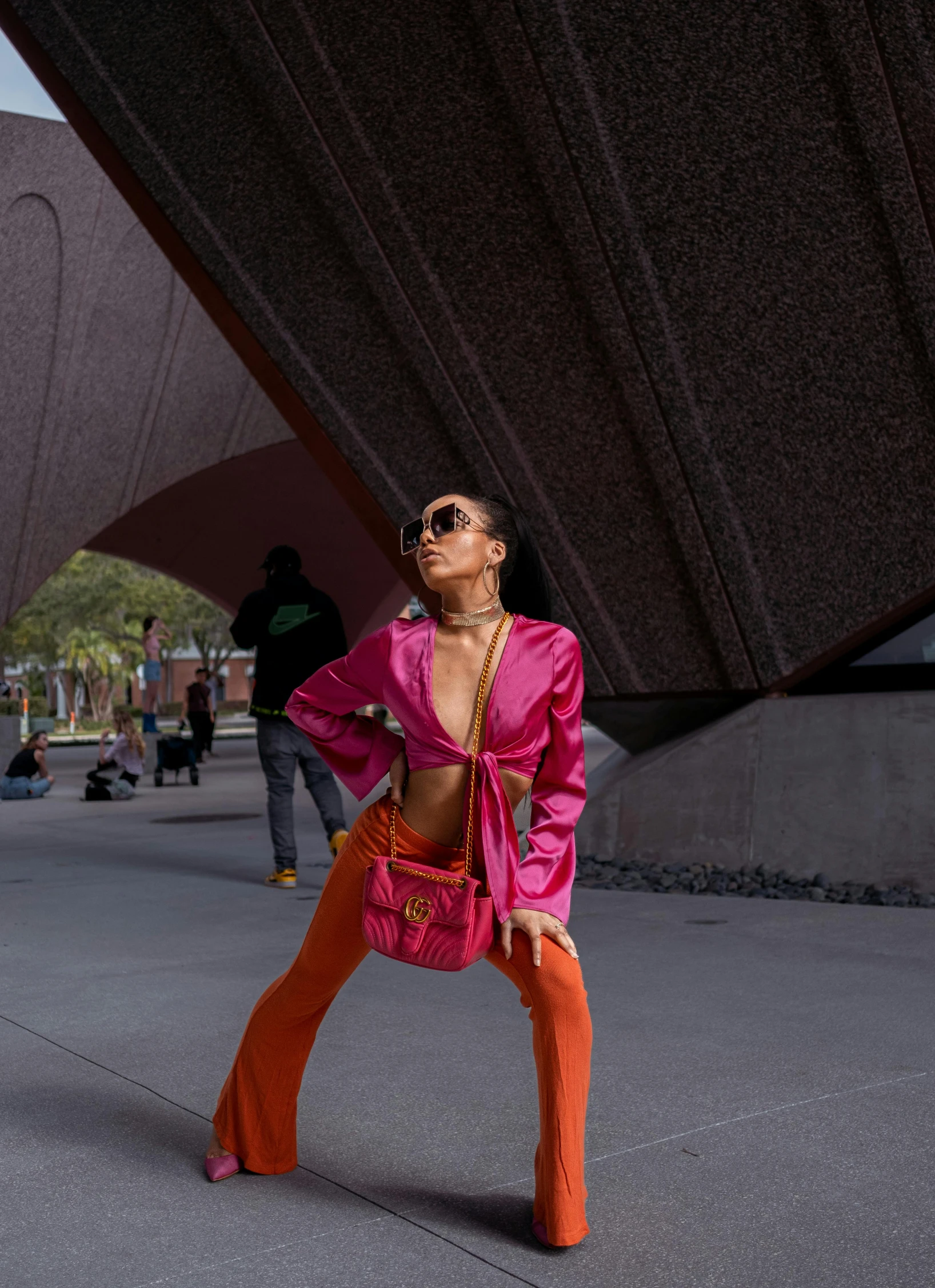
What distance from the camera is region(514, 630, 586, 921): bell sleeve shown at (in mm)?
2955

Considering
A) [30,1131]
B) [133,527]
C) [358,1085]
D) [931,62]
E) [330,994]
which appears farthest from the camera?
[133,527]

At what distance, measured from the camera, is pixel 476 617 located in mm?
3102

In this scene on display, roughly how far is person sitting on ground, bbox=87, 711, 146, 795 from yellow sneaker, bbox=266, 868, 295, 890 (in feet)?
24.1

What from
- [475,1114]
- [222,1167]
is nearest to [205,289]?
[475,1114]

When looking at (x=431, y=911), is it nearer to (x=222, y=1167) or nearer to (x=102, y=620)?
(x=222, y=1167)

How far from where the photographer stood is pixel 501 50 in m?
7.65

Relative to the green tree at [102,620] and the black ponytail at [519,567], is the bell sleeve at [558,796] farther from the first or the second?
the green tree at [102,620]

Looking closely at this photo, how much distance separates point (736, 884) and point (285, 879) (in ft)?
9.42

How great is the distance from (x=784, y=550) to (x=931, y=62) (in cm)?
299

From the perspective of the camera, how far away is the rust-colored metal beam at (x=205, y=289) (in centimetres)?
876

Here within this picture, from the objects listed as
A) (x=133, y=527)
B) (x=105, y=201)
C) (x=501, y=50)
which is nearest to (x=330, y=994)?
(x=501, y=50)

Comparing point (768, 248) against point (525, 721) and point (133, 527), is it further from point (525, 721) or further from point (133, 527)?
point (133, 527)

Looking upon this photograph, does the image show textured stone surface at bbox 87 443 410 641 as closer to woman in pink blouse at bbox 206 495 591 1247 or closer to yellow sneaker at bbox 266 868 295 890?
yellow sneaker at bbox 266 868 295 890

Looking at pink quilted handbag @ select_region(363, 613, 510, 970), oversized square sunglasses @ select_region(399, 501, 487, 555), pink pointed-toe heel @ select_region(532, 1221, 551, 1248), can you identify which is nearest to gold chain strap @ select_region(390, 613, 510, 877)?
pink quilted handbag @ select_region(363, 613, 510, 970)
